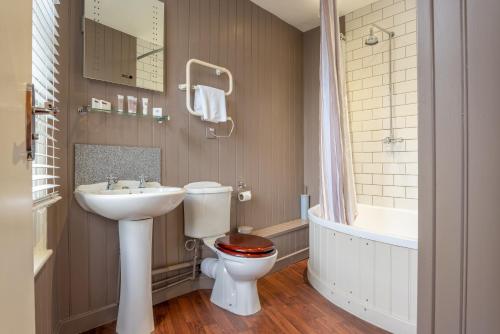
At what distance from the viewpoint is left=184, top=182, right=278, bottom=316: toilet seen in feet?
5.71

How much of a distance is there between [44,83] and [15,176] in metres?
0.91

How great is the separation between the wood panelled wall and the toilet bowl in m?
0.37

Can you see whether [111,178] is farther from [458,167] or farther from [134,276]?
[458,167]

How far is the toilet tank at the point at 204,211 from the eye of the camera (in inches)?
79.0

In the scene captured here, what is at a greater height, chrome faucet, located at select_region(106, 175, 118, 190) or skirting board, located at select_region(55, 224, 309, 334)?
chrome faucet, located at select_region(106, 175, 118, 190)

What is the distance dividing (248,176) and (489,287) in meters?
2.24

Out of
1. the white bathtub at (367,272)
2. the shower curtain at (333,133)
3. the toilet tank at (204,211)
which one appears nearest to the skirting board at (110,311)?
the toilet tank at (204,211)

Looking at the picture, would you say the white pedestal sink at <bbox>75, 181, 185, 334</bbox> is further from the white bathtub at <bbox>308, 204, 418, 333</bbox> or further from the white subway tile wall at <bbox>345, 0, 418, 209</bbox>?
the white subway tile wall at <bbox>345, 0, 418, 209</bbox>

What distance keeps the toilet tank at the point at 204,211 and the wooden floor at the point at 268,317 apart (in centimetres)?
49

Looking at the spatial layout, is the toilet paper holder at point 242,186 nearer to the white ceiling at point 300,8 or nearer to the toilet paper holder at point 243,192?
the toilet paper holder at point 243,192

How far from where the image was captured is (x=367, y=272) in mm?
1771

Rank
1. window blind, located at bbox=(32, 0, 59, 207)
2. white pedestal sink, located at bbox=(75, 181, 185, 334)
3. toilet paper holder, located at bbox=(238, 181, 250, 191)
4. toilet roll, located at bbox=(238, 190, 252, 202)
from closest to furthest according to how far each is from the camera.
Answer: window blind, located at bbox=(32, 0, 59, 207) < white pedestal sink, located at bbox=(75, 181, 185, 334) < toilet roll, located at bbox=(238, 190, 252, 202) < toilet paper holder, located at bbox=(238, 181, 250, 191)

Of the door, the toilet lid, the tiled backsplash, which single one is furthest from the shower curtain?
the door

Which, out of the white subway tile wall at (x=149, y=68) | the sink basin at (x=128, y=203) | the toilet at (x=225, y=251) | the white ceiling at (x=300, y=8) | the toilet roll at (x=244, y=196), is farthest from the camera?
the white ceiling at (x=300, y=8)
